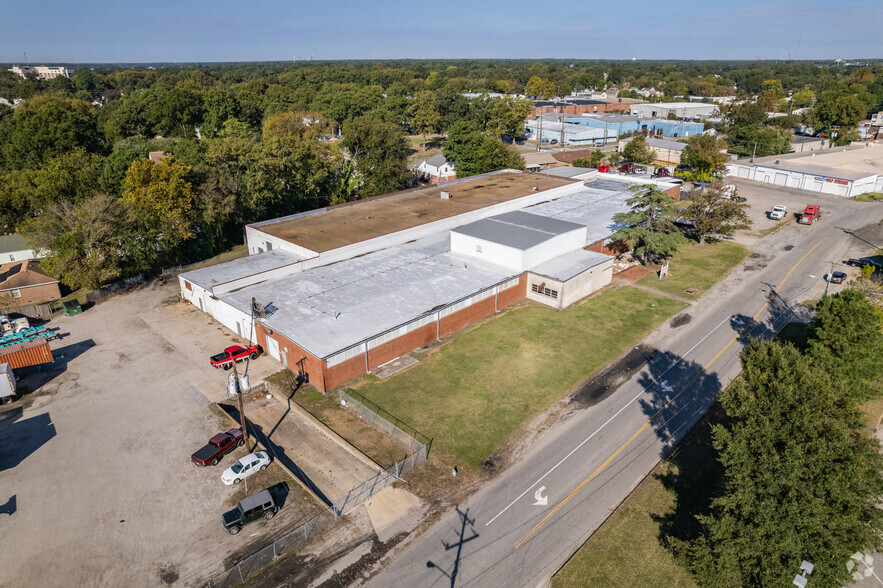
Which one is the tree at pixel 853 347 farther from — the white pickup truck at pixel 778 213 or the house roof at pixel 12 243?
the house roof at pixel 12 243

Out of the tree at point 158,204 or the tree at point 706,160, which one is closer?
the tree at point 158,204

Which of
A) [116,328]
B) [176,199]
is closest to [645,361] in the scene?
[116,328]

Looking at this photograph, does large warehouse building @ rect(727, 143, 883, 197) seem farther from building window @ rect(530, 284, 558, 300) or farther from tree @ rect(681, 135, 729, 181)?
building window @ rect(530, 284, 558, 300)

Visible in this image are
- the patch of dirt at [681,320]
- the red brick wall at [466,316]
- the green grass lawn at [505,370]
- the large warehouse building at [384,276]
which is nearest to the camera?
the green grass lawn at [505,370]

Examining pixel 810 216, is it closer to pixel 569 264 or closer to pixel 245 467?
pixel 569 264

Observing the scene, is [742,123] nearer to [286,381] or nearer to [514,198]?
[514,198]

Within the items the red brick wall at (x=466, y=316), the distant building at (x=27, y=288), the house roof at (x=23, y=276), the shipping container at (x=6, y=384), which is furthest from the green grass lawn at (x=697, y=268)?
the house roof at (x=23, y=276)
